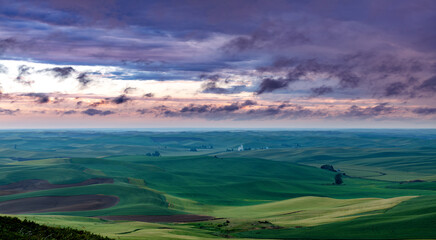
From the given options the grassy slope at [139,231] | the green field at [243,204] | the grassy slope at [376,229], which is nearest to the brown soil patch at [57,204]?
the green field at [243,204]

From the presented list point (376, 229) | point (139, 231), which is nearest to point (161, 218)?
point (139, 231)

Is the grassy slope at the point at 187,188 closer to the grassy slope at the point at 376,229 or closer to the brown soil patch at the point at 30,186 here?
the brown soil patch at the point at 30,186

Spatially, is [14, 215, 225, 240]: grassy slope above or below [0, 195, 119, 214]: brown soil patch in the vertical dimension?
above

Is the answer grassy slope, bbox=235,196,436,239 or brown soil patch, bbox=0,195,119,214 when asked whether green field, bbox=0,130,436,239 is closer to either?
grassy slope, bbox=235,196,436,239

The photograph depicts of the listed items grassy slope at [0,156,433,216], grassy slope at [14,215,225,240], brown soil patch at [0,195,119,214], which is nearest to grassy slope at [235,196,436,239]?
grassy slope at [14,215,225,240]

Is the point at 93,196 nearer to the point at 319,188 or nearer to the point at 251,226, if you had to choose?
the point at 251,226

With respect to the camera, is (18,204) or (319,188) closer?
(18,204)

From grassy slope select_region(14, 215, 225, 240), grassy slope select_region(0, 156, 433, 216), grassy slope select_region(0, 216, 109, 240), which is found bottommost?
grassy slope select_region(0, 156, 433, 216)

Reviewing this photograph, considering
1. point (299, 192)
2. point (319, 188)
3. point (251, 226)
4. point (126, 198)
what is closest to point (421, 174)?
point (319, 188)
